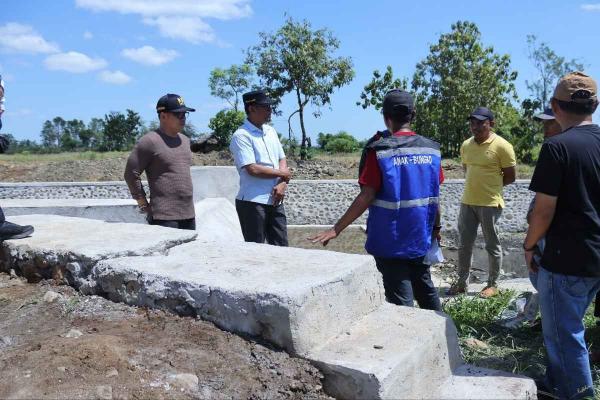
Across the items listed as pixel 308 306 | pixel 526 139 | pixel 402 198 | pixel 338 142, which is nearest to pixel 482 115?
pixel 402 198

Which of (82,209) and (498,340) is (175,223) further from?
(82,209)

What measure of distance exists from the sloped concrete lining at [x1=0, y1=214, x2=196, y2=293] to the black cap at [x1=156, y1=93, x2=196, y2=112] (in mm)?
932

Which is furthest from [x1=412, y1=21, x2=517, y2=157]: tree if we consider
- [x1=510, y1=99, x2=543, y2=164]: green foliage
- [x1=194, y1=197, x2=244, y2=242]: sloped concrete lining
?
[x1=194, y1=197, x2=244, y2=242]: sloped concrete lining

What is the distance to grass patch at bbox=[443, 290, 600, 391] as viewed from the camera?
3.14m

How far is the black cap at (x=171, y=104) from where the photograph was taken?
13.6 ft

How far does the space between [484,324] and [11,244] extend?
10.3 ft

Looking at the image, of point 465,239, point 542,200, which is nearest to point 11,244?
point 542,200

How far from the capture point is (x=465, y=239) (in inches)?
218

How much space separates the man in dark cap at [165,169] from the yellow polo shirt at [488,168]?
273 cm

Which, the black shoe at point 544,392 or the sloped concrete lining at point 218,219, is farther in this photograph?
the sloped concrete lining at point 218,219

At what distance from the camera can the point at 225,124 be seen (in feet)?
71.0

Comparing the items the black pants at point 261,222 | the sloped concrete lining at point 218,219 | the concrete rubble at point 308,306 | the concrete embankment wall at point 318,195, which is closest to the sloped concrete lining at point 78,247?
the concrete rubble at point 308,306

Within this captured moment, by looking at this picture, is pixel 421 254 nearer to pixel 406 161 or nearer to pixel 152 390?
pixel 406 161

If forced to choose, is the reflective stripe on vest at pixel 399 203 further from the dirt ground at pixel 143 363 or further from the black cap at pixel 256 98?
the black cap at pixel 256 98
